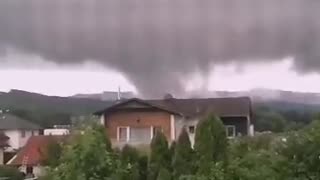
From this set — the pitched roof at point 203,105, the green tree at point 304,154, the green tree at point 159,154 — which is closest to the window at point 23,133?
the pitched roof at point 203,105

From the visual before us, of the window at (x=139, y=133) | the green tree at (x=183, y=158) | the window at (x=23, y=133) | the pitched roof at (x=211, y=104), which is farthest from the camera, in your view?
the window at (x=23, y=133)

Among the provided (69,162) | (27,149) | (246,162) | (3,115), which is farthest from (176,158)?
(3,115)

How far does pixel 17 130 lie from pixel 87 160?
122 ft

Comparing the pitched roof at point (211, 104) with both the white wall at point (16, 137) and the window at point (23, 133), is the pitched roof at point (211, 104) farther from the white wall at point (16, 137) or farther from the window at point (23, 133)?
the window at point (23, 133)

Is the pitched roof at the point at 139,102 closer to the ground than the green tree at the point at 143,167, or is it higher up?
higher up

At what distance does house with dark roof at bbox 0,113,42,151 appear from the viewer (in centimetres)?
4212

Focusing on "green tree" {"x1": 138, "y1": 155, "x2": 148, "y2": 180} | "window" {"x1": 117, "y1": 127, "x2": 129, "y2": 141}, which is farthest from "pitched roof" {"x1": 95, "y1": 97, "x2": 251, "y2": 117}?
"green tree" {"x1": 138, "y1": 155, "x2": 148, "y2": 180}

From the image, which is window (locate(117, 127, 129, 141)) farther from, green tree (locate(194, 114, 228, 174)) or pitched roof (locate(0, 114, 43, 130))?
pitched roof (locate(0, 114, 43, 130))

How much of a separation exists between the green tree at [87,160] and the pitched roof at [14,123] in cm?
3676

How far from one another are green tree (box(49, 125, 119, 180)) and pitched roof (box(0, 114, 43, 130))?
36.8 meters

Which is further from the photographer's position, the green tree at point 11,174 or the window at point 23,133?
the window at point 23,133

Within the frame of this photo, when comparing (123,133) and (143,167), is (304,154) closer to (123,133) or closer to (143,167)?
(143,167)

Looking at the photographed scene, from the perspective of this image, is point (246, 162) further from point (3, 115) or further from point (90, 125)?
point (3, 115)

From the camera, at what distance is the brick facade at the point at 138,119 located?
1032 inches
